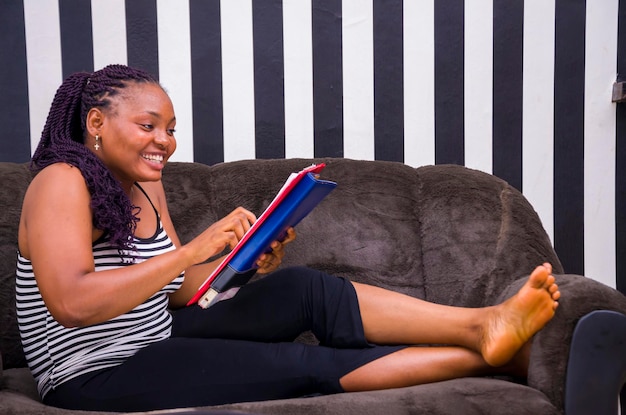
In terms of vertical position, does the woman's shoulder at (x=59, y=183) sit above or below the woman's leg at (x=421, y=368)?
above

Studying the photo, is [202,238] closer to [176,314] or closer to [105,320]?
[105,320]

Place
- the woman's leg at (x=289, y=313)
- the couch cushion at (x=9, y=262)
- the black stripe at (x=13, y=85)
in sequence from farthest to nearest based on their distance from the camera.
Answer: the black stripe at (x=13, y=85) < the couch cushion at (x=9, y=262) < the woman's leg at (x=289, y=313)

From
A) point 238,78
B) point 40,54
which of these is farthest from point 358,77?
point 40,54

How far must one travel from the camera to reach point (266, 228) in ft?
3.73

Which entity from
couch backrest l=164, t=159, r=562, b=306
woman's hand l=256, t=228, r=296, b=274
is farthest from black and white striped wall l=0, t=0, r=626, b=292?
woman's hand l=256, t=228, r=296, b=274

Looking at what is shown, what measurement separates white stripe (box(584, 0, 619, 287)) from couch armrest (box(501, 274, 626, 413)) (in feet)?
3.16

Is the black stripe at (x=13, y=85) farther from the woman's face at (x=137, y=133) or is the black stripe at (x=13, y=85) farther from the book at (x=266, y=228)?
the book at (x=266, y=228)

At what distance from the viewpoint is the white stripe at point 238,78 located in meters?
2.04

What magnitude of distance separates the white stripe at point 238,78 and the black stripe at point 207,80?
2 cm

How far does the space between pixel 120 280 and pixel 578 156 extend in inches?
62.9

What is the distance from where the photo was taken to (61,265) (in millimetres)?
1088

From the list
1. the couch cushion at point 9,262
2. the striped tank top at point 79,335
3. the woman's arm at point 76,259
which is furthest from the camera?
the couch cushion at point 9,262

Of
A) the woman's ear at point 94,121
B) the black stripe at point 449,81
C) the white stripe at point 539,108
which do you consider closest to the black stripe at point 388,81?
the black stripe at point 449,81

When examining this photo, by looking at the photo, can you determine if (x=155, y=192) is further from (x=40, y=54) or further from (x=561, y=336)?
(x=561, y=336)
